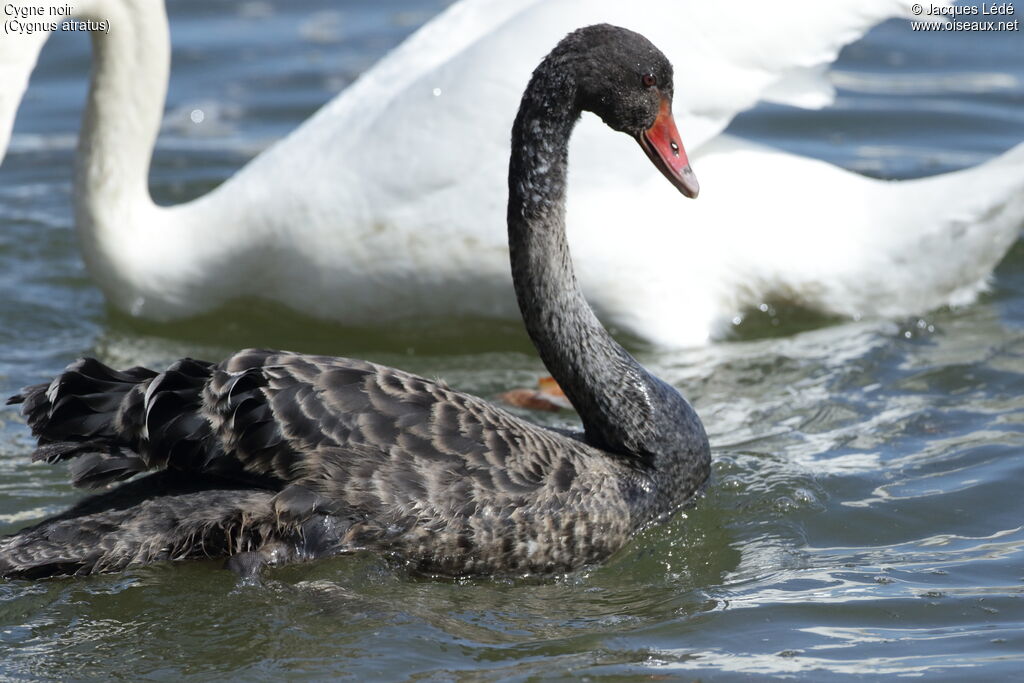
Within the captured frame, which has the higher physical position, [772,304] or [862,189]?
[862,189]

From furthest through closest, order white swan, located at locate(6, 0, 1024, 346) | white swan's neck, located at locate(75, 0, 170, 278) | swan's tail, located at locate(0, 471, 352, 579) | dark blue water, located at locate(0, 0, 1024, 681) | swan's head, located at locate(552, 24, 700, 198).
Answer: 1. white swan's neck, located at locate(75, 0, 170, 278)
2. white swan, located at locate(6, 0, 1024, 346)
3. swan's head, located at locate(552, 24, 700, 198)
4. swan's tail, located at locate(0, 471, 352, 579)
5. dark blue water, located at locate(0, 0, 1024, 681)

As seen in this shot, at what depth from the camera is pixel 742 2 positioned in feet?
23.7

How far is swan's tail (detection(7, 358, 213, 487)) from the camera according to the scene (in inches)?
188

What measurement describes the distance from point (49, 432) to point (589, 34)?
2.06 metres

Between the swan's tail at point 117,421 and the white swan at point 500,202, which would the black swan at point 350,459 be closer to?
the swan's tail at point 117,421

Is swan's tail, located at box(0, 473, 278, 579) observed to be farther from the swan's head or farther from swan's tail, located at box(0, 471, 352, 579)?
the swan's head

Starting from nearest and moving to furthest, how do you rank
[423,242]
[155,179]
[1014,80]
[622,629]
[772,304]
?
1. [622,629]
2. [423,242]
3. [772,304]
4. [155,179]
5. [1014,80]

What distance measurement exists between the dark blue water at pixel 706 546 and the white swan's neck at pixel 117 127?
0.59 meters

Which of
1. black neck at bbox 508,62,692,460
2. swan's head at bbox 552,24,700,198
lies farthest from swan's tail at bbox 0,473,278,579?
swan's head at bbox 552,24,700,198

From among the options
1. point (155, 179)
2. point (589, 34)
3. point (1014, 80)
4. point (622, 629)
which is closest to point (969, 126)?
point (1014, 80)

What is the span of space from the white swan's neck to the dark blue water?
0.59 meters

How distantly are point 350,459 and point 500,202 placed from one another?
2318mm

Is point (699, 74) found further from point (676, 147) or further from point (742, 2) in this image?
point (676, 147)

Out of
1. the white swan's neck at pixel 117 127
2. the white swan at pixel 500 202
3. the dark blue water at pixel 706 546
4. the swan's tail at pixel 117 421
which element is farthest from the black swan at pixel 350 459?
the white swan's neck at pixel 117 127
